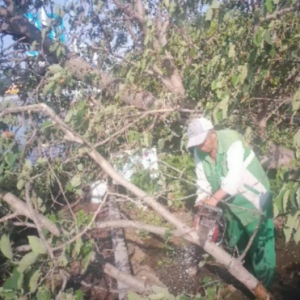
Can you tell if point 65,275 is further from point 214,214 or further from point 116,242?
point 116,242

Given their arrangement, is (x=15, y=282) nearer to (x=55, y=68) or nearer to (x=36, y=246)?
(x=36, y=246)

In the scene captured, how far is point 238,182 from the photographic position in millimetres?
2803

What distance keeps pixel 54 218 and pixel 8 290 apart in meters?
0.69

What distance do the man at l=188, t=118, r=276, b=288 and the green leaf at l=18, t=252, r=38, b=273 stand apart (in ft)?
4.60

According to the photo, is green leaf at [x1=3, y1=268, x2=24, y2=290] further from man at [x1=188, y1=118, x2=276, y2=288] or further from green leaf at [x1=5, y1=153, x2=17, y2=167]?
man at [x1=188, y1=118, x2=276, y2=288]

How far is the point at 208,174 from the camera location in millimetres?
3277

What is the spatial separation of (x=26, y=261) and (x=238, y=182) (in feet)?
5.94

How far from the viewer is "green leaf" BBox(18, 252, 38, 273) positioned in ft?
6.40

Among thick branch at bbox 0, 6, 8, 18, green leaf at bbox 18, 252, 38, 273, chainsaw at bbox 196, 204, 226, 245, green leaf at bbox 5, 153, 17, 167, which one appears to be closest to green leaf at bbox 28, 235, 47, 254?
green leaf at bbox 18, 252, 38, 273

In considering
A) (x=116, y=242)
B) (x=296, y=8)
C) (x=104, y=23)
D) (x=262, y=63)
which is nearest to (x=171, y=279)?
(x=116, y=242)

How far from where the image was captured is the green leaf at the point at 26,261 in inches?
76.8

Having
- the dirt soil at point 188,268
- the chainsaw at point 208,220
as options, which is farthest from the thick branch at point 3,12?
the chainsaw at point 208,220

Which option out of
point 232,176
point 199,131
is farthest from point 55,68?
point 232,176

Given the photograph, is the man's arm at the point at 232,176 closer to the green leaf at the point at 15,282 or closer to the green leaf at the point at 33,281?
the green leaf at the point at 33,281
